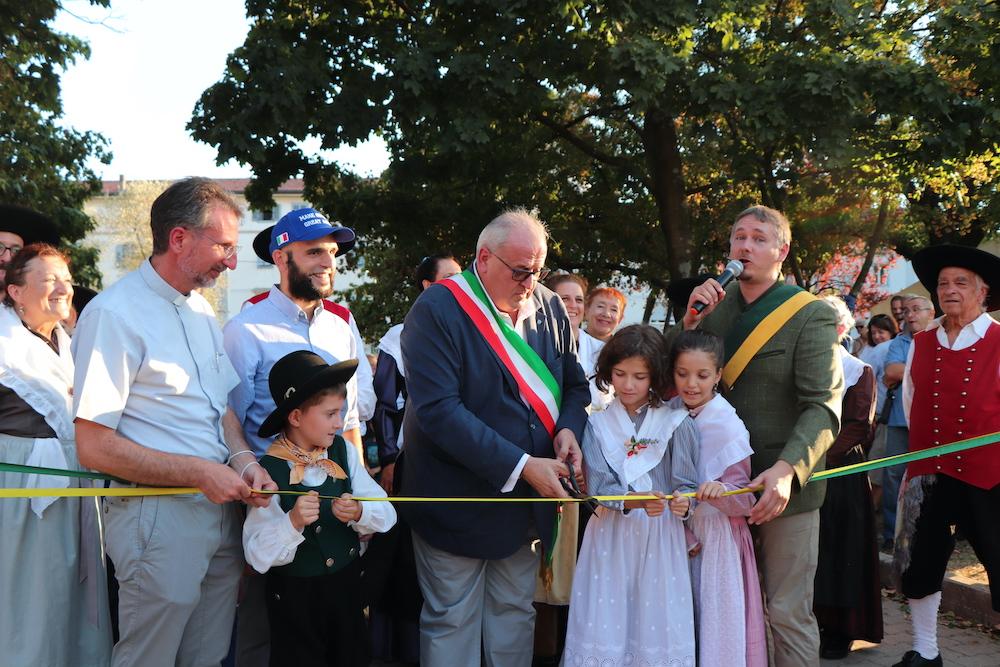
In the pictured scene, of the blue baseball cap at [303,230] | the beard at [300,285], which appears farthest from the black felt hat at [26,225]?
the beard at [300,285]

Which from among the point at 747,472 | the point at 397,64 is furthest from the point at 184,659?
the point at 397,64

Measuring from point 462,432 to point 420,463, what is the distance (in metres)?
0.42

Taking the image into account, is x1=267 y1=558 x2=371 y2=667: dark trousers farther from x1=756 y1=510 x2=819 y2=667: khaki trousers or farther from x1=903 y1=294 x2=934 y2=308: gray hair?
x1=903 y1=294 x2=934 y2=308: gray hair

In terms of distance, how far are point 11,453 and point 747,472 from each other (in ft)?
10.2

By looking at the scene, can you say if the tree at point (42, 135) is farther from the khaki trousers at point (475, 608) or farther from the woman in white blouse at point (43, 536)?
the khaki trousers at point (475, 608)

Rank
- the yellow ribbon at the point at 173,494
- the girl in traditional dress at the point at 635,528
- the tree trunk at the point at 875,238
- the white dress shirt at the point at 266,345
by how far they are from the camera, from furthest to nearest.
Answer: the tree trunk at the point at 875,238 → the white dress shirt at the point at 266,345 → the girl in traditional dress at the point at 635,528 → the yellow ribbon at the point at 173,494

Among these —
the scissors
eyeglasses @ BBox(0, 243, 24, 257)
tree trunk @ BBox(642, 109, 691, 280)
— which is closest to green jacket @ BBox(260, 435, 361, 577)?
the scissors

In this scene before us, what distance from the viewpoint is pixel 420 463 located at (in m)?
4.09

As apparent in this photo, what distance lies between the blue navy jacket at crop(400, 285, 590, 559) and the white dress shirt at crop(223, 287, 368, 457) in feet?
1.57

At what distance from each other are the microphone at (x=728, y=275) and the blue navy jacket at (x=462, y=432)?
76 centimetres

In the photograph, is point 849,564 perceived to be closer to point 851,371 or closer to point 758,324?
point 851,371

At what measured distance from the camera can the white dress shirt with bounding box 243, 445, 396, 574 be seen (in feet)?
11.4

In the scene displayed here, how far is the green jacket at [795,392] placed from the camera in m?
4.01

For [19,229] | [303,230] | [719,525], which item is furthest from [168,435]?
[719,525]
